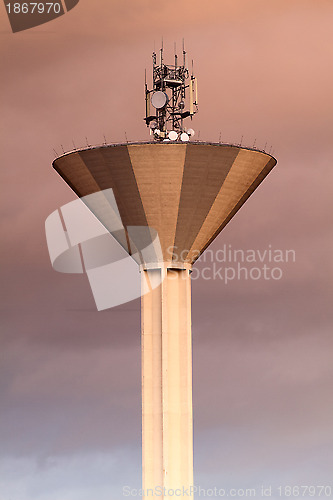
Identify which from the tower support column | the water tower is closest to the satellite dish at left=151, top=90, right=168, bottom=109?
the water tower

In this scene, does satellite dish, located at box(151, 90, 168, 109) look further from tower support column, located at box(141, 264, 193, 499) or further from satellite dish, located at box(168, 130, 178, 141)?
tower support column, located at box(141, 264, 193, 499)

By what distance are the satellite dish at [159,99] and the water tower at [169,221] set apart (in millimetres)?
1640

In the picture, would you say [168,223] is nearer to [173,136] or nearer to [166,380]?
[173,136]

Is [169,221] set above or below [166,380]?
above

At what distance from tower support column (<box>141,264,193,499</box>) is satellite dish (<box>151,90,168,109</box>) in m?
7.60

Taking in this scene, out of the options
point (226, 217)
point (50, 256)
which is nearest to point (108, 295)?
point (50, 256)

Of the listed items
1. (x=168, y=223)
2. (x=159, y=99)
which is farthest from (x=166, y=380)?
(x=159, y=99)

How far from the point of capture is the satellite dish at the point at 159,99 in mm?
54688

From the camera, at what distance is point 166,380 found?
172 ft

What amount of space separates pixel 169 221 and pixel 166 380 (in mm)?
6932

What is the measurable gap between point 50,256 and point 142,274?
23.1 feet

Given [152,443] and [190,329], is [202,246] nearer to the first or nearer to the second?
[190,329]

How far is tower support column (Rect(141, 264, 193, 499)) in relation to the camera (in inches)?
2052

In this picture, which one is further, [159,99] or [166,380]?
[159,99]
